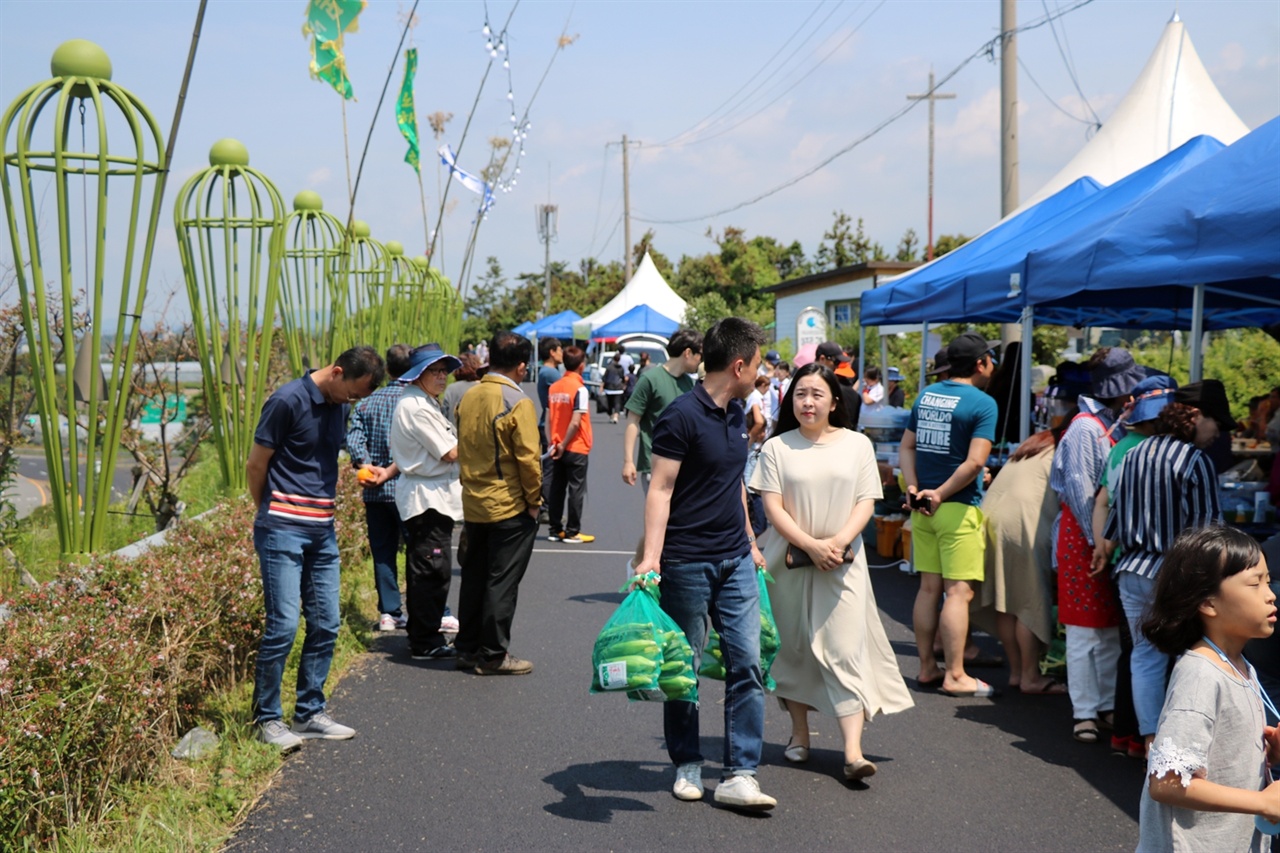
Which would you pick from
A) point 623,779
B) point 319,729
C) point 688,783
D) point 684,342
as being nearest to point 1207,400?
point 688,783

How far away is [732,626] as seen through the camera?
4.77 m

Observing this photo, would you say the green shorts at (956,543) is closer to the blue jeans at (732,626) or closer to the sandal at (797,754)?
the sandal at (797,754)

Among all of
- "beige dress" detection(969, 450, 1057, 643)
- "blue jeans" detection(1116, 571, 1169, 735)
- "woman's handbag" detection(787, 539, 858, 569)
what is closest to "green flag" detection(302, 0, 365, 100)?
"beige dress" detection(969, 450, 1057, 643)

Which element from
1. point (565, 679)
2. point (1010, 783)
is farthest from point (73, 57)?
point (1010, 783)

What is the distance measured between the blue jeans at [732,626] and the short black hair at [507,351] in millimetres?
2504

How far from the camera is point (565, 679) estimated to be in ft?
22.1

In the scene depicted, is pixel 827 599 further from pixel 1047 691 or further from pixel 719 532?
pixel 1047 691

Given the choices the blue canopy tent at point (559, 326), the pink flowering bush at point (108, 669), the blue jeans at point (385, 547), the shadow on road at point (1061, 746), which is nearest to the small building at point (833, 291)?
the blue canopy tent at point (559, 326)

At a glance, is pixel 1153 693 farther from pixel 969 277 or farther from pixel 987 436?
pixel 969 277

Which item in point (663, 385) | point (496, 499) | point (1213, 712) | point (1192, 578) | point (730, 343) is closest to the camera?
point (1213, 712)

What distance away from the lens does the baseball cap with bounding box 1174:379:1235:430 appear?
195 inches

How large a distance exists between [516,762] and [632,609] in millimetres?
1315

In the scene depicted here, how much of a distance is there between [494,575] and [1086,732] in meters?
3.20

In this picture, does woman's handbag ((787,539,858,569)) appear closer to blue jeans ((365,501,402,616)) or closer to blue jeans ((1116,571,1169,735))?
blue jeans ((1116,571,1169,735))
